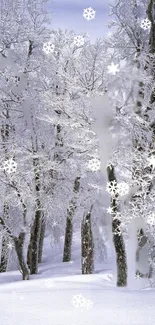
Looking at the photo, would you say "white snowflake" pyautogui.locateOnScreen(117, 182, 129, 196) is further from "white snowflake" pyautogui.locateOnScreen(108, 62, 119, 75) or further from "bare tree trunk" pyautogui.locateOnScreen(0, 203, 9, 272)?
"bare tree trunk" pyautogui.locateOnScreen(0, 203, 9, 272)

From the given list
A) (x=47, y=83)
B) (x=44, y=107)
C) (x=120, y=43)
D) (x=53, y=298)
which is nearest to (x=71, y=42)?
(x=47, y=83)

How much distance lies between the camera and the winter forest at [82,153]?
252 inches

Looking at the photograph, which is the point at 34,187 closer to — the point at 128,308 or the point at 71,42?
the point at 71,42

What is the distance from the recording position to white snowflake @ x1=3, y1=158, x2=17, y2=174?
43.9 ft

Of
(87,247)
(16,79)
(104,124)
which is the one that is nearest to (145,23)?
(104,124)

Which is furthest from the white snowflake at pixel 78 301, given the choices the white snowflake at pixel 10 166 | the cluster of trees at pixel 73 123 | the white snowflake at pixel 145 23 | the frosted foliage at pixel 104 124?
the white snowflake at pixel 145 23

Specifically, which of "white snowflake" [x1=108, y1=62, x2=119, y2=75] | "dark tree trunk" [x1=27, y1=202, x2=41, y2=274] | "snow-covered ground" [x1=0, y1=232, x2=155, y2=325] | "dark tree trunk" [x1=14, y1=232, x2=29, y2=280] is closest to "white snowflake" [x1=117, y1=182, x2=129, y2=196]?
"white snowflake" [x1=108, y1=62, x2=119, y2=75]

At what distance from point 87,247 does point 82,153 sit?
606 centimetres

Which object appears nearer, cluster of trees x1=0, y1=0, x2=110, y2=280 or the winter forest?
the winter forest

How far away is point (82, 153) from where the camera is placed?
11000 mm

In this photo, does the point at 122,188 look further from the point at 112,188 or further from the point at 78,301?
the point at 78,301

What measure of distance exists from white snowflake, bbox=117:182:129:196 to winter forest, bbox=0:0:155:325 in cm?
3

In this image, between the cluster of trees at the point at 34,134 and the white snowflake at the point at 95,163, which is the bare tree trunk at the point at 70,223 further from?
the white snowflake at the point at 95,163

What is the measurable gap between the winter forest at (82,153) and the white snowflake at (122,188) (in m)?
0.03
